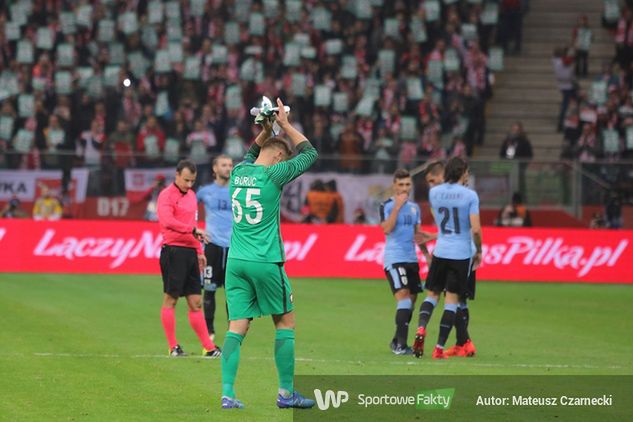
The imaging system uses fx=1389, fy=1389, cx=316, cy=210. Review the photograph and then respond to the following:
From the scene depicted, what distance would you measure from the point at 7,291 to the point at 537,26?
67.3 feet

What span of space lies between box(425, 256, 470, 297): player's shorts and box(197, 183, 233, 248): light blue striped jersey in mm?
2622

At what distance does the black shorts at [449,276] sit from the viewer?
15172 mm

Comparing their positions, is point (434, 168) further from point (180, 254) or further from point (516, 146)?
point (516, 146)

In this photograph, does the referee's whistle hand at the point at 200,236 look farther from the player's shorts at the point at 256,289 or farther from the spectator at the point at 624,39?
the spectator at the point at 624,39

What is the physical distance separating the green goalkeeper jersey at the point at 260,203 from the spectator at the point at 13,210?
17.3 m

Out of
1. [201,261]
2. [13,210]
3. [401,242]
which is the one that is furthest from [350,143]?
[201,261]

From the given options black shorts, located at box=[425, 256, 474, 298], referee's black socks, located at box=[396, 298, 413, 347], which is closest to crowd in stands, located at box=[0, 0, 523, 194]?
referee's black socks, located at box=[396, 298, 413, 347]

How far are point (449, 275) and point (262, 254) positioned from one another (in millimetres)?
4892

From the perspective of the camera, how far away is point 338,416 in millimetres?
10617

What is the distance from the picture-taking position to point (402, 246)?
52.6 feet

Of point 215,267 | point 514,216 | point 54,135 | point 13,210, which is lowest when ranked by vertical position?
point 514,216

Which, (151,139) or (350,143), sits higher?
(151,139)

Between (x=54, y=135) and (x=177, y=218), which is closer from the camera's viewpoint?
(x=177, y=218)

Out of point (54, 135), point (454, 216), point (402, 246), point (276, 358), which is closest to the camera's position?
point (276, 358)
